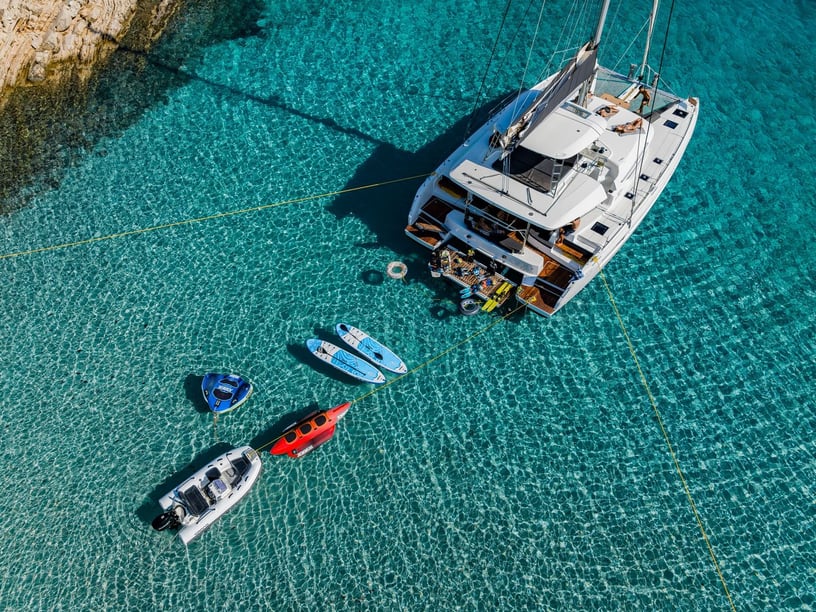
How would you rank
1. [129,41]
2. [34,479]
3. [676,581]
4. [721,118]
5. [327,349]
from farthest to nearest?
[129,41] → [721,118] → [327,349] → [34,479] → [676,581]

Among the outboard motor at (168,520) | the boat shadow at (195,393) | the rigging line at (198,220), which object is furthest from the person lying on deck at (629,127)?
the outboard motor at (168,520)

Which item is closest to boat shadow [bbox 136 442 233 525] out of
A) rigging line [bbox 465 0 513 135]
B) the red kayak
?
the red kayak

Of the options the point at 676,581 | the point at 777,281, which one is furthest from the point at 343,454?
the point at 777,281

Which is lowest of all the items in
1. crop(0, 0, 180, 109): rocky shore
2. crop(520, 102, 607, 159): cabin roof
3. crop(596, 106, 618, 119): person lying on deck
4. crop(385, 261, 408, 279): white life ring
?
crop(0, 0, 180, 109): rocky shore

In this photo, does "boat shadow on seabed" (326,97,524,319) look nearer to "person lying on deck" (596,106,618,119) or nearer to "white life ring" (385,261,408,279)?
"white life ring" (385,261,408,279)

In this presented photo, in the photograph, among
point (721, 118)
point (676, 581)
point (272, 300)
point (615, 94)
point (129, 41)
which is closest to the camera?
point (676, 581)

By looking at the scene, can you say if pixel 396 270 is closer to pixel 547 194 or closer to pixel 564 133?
pixel 547 194

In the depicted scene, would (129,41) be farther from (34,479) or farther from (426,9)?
(34,479)
